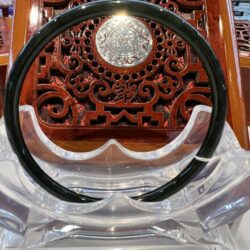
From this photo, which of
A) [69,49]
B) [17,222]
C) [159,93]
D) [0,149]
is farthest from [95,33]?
[17,222]

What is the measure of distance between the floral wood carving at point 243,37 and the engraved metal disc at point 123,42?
28 cm

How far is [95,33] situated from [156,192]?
385 mm

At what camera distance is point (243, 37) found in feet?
3.20

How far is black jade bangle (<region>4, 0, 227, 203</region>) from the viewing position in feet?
1.33

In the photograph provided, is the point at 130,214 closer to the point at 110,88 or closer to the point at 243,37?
the point at 110,88

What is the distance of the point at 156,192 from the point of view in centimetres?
46

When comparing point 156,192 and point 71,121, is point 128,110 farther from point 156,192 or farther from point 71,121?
point 156,192

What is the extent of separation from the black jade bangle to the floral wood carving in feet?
1.71

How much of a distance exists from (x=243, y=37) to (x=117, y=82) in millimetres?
405

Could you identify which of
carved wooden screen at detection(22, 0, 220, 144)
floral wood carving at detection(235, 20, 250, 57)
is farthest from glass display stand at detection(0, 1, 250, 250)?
floral wood carving at detection(235, 20, 250, 57)

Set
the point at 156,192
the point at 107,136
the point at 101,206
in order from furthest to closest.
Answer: the point at 107,136 → the point at 156,192 → the point at 101,206

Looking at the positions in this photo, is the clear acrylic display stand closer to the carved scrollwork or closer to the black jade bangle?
the black jade bangle

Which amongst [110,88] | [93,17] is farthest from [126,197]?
[110,88]

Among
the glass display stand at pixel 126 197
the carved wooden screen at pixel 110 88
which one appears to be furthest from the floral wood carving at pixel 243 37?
the glass display stand at pixel 126 197
